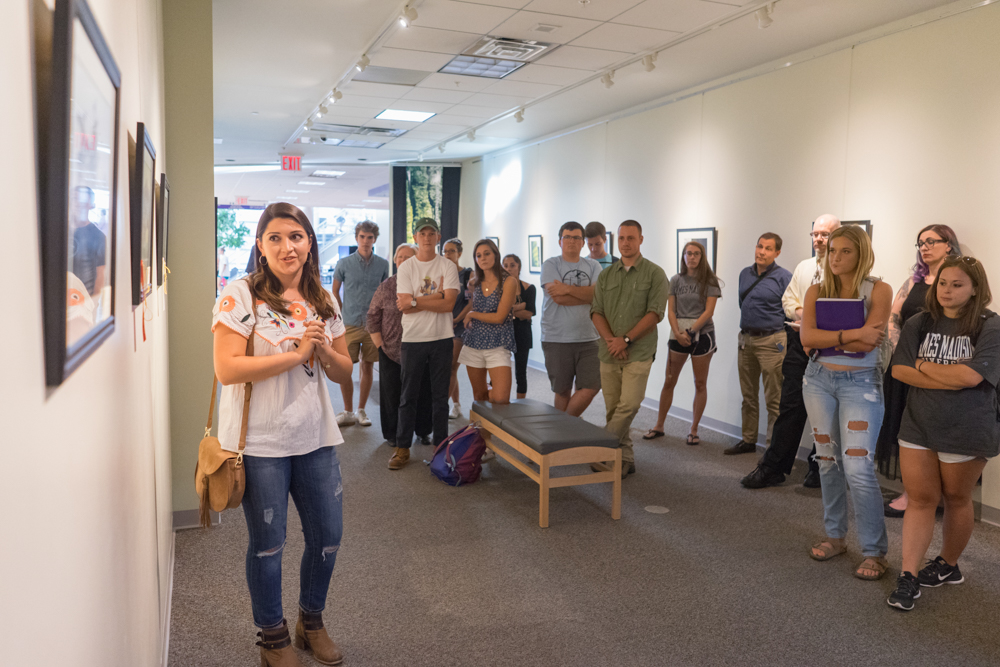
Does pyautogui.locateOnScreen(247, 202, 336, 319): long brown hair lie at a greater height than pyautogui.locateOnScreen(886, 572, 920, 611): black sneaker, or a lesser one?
greater

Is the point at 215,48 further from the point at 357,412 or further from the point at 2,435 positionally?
the point at 2,435

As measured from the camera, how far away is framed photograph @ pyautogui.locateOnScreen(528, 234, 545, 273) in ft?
34.7

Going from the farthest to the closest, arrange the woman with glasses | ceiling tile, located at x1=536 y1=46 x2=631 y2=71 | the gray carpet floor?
ceiling tile, located at x1=536 y1=46 x2=631 y2=71 → the woman with glasses → the gray carpet floor

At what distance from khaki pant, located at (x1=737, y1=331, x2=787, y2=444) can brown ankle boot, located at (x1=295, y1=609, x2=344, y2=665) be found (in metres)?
4.06

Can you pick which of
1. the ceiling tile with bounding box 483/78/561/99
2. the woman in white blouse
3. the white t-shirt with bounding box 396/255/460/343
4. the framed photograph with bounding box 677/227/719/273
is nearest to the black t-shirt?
the woman in white blouse

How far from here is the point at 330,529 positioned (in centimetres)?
269

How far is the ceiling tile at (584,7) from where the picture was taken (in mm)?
4949

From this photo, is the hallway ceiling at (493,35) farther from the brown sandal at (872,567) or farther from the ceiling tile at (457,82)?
the brown sandal at (872,567)

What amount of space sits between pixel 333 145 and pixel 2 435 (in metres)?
11.4

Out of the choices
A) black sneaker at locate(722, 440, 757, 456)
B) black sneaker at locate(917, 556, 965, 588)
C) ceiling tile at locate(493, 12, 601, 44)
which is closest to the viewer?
black sneaker at locate(917, 556, 965, 588)

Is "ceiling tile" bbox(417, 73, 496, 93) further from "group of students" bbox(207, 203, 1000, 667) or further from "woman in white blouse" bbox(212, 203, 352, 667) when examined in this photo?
"woman in white blouse" bbox(212, 203, 352, 667)

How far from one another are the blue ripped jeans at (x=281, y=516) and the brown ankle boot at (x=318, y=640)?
0.51 feet

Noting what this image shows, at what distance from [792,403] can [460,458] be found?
88.9 inches

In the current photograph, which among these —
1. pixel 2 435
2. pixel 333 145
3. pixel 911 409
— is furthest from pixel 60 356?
pixel 333 145
